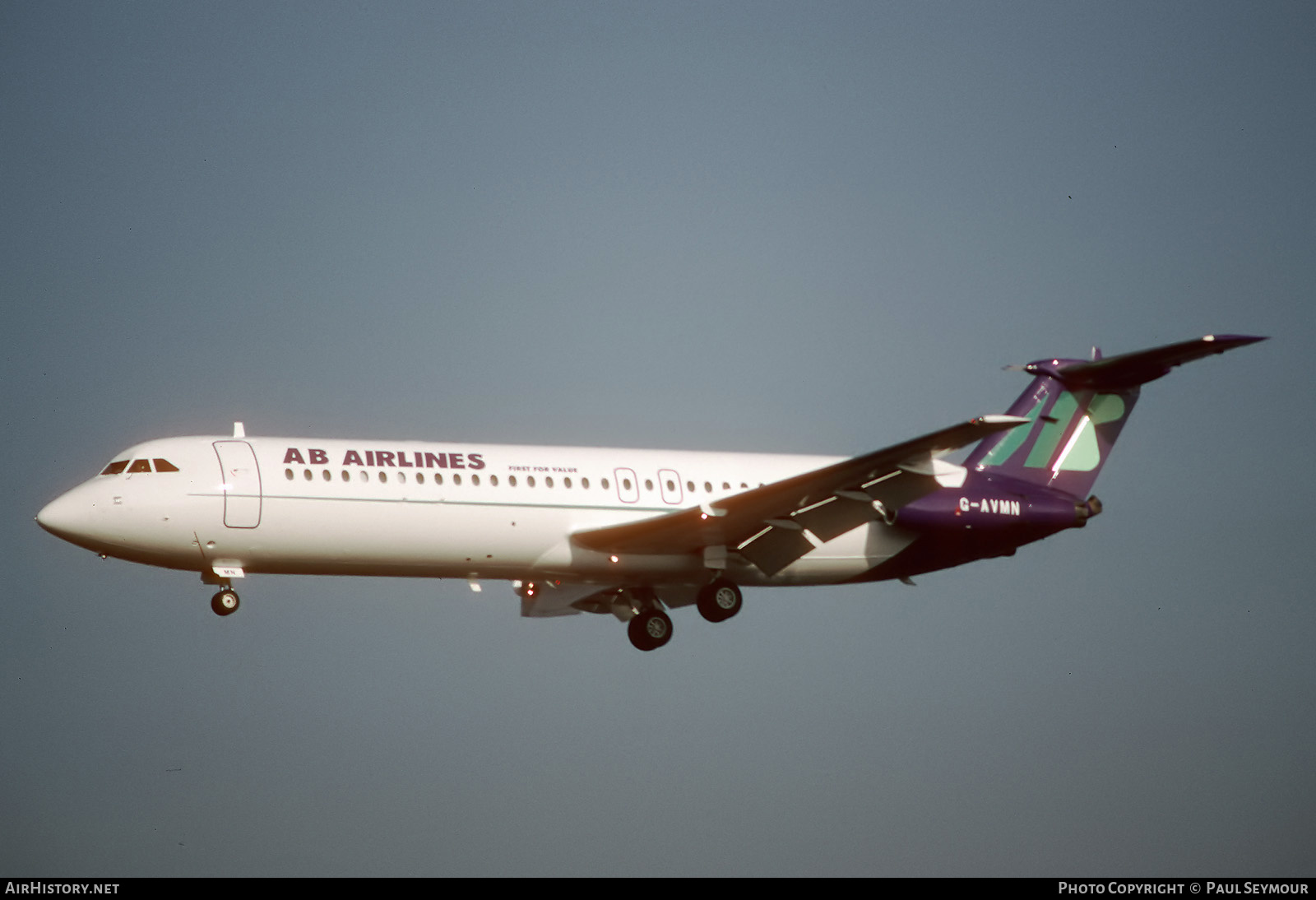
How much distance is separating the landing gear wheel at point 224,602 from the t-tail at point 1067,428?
16.3 metres

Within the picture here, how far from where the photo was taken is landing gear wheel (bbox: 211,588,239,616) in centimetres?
3681

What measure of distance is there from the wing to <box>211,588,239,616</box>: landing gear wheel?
6.83 meters

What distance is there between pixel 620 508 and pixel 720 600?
9.88 feet

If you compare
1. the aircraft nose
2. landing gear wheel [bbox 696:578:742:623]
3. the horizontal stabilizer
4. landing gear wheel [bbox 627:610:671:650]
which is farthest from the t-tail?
the aircraft nose

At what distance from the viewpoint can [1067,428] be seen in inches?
1682

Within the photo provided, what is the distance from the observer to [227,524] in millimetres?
35469

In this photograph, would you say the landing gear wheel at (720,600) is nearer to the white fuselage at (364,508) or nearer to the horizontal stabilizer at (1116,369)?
the white fuselage at (364,508)

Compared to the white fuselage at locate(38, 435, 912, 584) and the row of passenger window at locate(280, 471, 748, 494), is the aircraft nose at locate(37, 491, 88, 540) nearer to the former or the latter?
the white fuselage at locate(38, 435, 912, 584)

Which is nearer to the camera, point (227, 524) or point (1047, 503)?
point (227, 524)

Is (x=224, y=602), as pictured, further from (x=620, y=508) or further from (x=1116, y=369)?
(x=1116, y=369)

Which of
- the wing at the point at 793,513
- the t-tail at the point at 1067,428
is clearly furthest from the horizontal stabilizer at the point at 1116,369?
the wing at the point at 793,513

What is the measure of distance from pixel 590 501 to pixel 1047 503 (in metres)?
10.5
